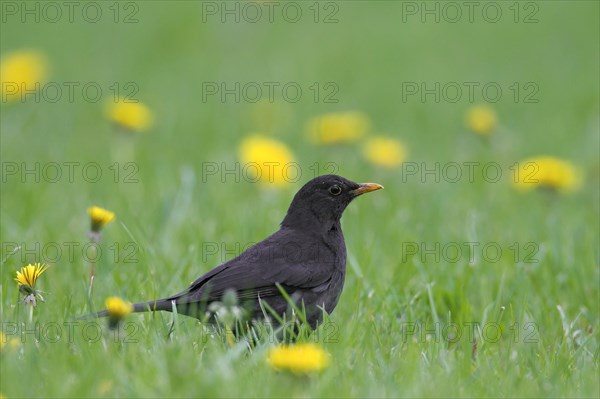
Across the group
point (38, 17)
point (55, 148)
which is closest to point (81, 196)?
point (55, 148)

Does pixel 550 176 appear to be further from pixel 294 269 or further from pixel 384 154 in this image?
pixel 294 269

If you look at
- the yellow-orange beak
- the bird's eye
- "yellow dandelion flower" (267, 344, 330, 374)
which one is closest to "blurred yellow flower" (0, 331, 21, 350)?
"yellow dandelion flower" (267, 344, 330, 374)

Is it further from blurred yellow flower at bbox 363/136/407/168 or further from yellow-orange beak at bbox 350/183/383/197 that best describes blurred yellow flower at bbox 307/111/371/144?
yellow-orange beak at bbox 350/183/383/197

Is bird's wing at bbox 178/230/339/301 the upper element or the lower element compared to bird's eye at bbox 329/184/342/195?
lower

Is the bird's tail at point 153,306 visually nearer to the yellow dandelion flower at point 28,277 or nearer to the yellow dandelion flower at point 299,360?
the yellow dandelion flower at point 28,277

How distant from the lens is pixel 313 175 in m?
7.52

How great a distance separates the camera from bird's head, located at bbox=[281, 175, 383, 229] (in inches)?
196

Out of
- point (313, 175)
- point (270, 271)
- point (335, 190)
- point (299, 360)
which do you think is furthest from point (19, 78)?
point (299, 360)

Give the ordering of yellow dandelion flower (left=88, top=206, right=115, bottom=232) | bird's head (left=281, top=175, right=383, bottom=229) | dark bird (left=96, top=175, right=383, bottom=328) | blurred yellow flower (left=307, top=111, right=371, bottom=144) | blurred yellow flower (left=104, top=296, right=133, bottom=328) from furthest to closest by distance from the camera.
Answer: blurred yellow flower (left=307, top=111, right=371, bottom=144), bird's head (left=281, top=175, right=383, bottom=229), yellow dandelion flower (left=88, top=206, right=115, bottom=232), dark bird (left=96, top=175, right=383, bottom=328), blurred yellow flower (left=104, top=296, right=133, bottom=328)

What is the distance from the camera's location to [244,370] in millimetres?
3328

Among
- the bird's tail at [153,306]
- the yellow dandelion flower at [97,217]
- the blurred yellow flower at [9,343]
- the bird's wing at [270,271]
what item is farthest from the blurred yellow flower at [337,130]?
the blurred yellow flower at [9,343]

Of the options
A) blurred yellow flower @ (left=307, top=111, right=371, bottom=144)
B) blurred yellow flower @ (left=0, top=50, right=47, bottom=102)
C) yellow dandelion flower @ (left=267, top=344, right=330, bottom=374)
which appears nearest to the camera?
yellow dandelion flower @ (left=267, top=344, right=330, bottom=374)

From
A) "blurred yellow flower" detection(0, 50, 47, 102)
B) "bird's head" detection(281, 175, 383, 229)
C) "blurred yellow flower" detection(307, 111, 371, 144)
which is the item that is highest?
"blurred yellow flower" detection(0, 50, 47, 102)

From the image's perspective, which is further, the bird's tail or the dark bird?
the dark bird
